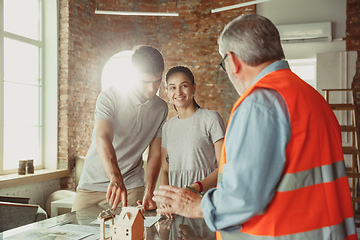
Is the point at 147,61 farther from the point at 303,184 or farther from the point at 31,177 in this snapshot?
the point at 31,177

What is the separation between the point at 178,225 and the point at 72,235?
20.0 inches

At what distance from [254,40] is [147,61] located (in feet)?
4.04

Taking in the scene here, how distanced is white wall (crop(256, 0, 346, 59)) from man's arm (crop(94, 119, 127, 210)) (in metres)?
4.69

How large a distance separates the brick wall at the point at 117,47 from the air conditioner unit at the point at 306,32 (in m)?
0.76

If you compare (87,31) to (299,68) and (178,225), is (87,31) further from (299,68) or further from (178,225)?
(178,225)

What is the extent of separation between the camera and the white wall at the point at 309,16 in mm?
5926

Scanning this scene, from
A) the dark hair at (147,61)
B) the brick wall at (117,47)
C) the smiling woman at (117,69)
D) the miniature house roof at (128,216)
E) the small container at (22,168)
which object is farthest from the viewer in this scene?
the smiling woman at (117,69)

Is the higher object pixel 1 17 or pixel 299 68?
pixel 1 17

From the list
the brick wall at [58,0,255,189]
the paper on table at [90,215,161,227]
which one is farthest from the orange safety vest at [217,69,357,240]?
the brick wall at [58,0,255,189]

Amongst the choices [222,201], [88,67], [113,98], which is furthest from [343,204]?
[88,67]

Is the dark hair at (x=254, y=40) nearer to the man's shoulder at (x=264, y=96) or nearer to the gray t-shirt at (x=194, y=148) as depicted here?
the man's shoulder at (x=264, y=96)

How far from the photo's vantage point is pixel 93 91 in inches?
234

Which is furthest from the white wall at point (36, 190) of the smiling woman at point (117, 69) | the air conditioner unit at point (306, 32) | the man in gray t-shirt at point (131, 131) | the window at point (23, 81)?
the air conditioner unit at point (306, 32)

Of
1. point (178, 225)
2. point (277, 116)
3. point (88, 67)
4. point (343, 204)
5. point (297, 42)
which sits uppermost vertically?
point (297, 42)
